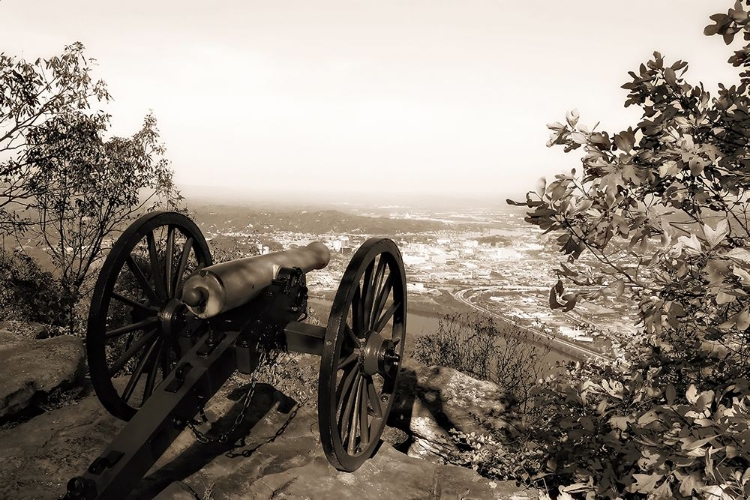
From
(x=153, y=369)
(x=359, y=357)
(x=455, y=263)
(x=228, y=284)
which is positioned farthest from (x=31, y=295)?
(x=455, y=263)

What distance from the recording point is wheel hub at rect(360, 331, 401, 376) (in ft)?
12.1

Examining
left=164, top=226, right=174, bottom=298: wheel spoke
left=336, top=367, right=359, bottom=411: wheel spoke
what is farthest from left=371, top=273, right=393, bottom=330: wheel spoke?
left=164, top=226, right=174, bottom=298: wheel spoke

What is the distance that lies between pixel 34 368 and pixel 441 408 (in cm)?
467

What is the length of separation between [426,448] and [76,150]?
761 centimetres

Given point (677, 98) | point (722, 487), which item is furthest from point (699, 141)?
point (722, 487)

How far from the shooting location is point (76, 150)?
26.1 ft

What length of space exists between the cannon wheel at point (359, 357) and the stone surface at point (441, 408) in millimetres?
1698

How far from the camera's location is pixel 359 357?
369 cm

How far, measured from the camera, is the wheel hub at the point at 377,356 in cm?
370

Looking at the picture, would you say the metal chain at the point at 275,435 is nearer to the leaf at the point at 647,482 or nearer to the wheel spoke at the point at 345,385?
the wheel spoke at the point at 345,385

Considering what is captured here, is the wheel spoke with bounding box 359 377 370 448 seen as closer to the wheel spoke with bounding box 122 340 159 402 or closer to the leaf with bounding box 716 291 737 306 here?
the wheel spoke with bounding box 122 340 159 402

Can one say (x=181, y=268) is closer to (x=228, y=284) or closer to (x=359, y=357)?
(x=228, y=284)

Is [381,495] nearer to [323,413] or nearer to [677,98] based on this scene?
[323,413]

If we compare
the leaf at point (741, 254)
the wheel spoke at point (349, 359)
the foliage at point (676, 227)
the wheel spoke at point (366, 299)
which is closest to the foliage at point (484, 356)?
the wheel spoke at point (366, 299)
